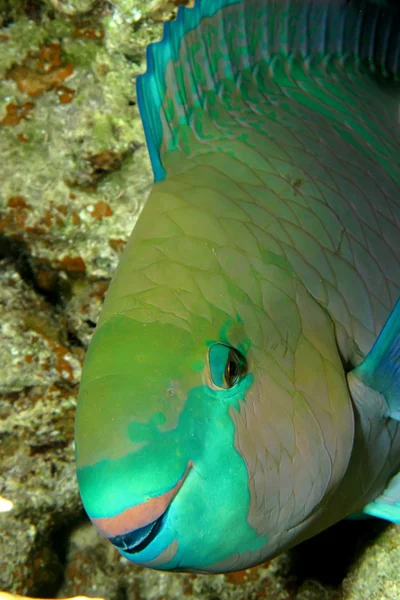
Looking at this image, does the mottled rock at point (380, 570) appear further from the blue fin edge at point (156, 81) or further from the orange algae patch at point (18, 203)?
the orange algae patch at point (18, 203)

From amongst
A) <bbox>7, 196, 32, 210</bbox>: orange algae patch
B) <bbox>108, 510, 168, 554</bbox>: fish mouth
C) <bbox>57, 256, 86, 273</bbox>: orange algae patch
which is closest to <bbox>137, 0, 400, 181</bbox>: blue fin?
<bbox>108, 510, 168, 554</bbox>: fish mouth

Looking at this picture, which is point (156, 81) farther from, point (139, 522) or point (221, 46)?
point (139, 522)

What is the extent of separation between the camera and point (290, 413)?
4.18 feet

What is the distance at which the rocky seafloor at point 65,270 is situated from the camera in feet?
8.57

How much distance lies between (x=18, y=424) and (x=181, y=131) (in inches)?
71.1

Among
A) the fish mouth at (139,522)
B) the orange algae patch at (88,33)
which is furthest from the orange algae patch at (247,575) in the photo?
the orange algae patch at (88,33)

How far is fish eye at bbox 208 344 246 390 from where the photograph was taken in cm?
117

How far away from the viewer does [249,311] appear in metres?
1.32

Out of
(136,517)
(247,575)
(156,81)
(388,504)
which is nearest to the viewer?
(136,517)

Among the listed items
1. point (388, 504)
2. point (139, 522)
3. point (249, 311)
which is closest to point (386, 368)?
point (249, 311)

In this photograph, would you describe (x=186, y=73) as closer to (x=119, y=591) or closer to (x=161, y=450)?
(x=161, y=450)

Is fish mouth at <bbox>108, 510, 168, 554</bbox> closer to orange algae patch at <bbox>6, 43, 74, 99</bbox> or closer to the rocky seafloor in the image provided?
the rocky seafloor

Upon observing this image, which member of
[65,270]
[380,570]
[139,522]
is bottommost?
[65,270]

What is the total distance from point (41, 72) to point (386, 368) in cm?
275
